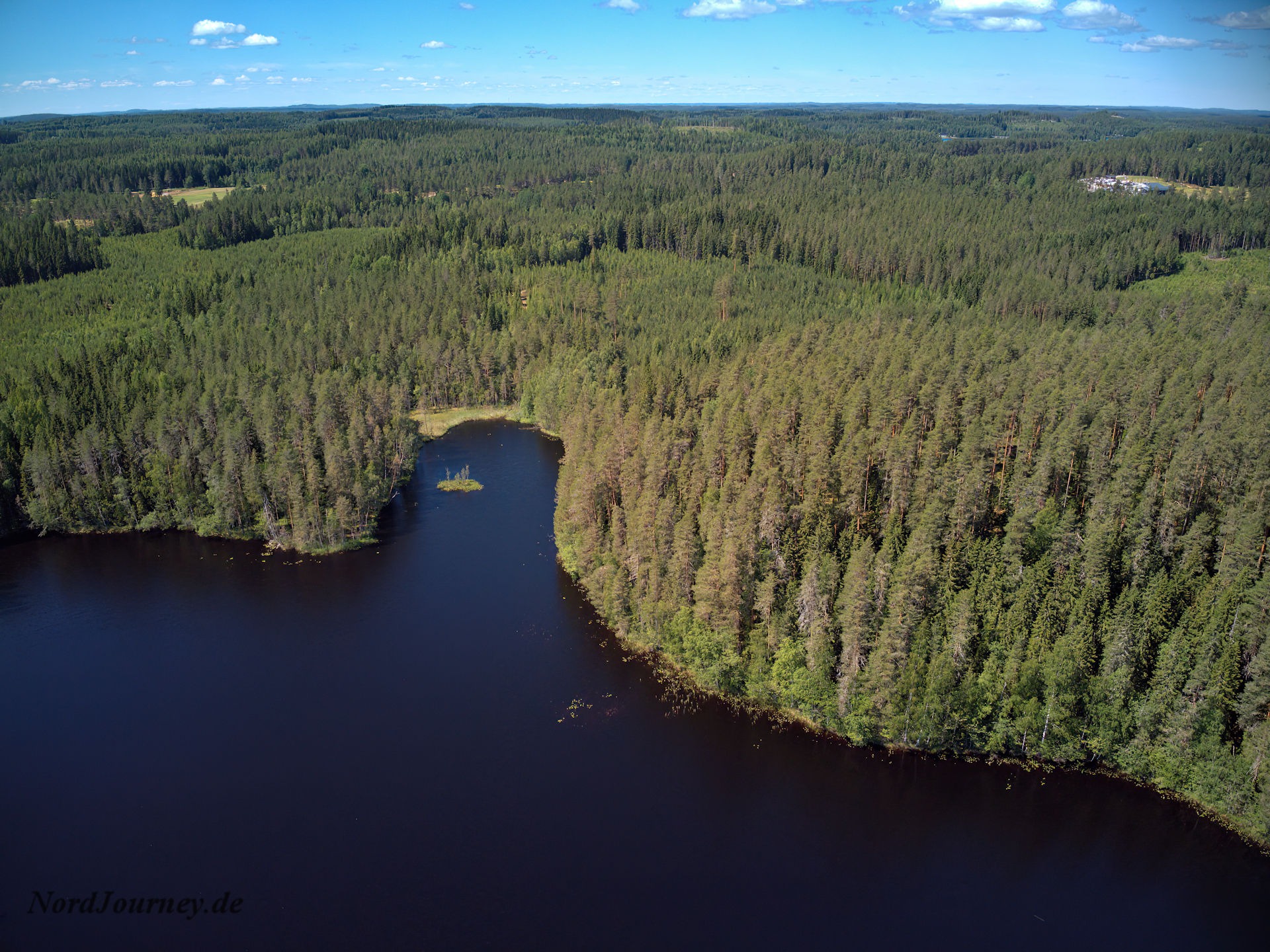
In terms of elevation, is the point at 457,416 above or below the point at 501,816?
above

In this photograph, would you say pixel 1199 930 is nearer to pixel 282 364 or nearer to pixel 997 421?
pixel 997 421

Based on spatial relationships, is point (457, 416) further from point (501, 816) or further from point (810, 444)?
point (501, 816)

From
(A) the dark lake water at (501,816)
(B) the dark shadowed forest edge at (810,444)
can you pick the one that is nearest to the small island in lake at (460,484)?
(B) the dark shadowed forest edge at (810,444)

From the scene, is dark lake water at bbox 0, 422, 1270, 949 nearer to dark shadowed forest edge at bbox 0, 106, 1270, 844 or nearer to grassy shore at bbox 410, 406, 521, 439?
dark shadowed forest edge at bbox 0, 106, 1270, 844

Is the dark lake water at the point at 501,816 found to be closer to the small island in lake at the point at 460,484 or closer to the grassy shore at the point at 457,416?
the small island in lake at the point at 460,484

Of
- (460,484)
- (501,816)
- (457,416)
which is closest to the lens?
(501,816)

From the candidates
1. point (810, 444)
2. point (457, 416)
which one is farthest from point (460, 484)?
point (810, 444)

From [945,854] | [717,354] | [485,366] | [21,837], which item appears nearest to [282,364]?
[485,366]
